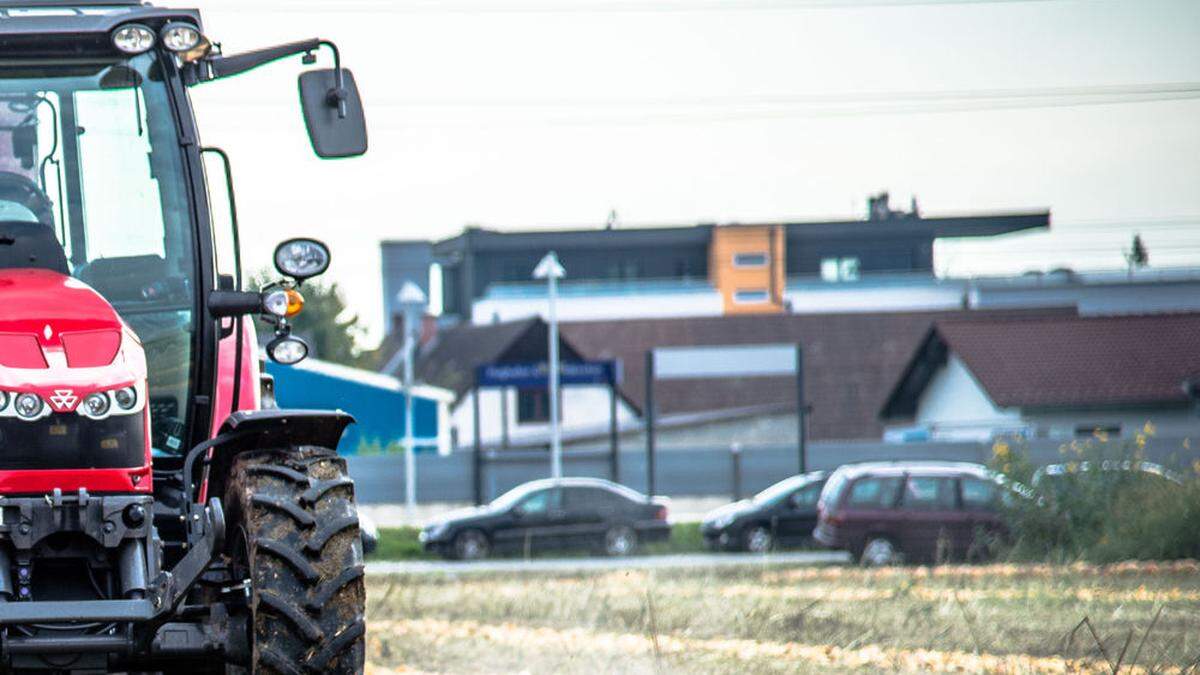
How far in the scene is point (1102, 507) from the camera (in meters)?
26.7

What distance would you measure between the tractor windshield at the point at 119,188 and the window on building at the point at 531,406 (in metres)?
60.4

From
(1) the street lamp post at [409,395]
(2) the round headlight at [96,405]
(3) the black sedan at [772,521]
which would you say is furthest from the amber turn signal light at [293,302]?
(1) the street lamp post at [409,395]

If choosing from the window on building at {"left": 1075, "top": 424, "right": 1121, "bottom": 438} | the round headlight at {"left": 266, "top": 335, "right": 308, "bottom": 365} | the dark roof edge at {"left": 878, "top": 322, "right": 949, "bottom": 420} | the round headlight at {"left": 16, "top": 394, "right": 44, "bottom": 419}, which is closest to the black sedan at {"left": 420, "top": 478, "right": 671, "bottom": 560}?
the window on building at {"left": 1075, "top": 424, "right": 1121, "bottom": 438}

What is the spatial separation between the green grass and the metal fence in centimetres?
621

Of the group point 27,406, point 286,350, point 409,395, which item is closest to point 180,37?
point 286,350

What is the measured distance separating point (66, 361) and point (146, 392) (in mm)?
336

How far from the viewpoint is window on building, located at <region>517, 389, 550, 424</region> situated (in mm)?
68750

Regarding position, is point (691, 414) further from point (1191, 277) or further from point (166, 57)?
point (166, 57)

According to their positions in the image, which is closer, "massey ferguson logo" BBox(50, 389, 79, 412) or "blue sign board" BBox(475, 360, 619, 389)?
"massey ferguson logo" BBox(50, 389, 79, 412)

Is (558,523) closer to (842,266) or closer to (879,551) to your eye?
(879,551)

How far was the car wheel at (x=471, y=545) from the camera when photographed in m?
35.2

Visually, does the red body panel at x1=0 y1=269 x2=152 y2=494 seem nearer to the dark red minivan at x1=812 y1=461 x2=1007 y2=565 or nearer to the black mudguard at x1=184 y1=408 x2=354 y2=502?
the black mudguard at x1=184 y1=408 x2=354 y2=502

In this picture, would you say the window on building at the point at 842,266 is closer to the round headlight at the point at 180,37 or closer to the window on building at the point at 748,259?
the window on building at the point at 748,259

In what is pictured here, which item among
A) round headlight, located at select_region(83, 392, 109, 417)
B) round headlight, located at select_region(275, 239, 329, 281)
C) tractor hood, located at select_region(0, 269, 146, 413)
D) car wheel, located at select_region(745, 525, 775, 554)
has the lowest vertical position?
car wheel, located at select_region(745, 525, 775, 554)
